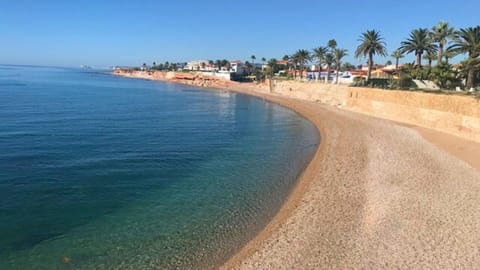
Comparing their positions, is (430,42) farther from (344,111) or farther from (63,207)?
(63,207)

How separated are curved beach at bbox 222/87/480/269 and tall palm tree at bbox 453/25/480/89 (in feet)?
48.2

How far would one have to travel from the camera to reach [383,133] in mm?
36562

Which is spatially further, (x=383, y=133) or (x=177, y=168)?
(x=383, y=133)

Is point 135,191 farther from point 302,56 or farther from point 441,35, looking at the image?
point 302,56

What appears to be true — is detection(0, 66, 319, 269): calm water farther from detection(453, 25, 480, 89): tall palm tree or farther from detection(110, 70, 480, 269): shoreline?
detection(453, 25, 480, 89): tall palm tree

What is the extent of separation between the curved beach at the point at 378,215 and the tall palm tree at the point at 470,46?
1469cm

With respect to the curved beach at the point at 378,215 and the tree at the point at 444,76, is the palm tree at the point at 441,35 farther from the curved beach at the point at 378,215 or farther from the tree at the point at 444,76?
the curved beach at the point at 378,215

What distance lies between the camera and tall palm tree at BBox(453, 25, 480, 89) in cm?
3960

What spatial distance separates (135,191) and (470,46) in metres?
39.8

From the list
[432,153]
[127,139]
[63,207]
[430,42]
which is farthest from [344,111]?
[63,207]

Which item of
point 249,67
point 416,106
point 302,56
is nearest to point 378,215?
point 416,106

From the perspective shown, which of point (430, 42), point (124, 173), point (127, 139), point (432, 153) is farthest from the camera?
point (430, 42)

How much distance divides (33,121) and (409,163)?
37.2 m

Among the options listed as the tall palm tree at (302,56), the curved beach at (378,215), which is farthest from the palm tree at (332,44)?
the curved beach at (378,215)
